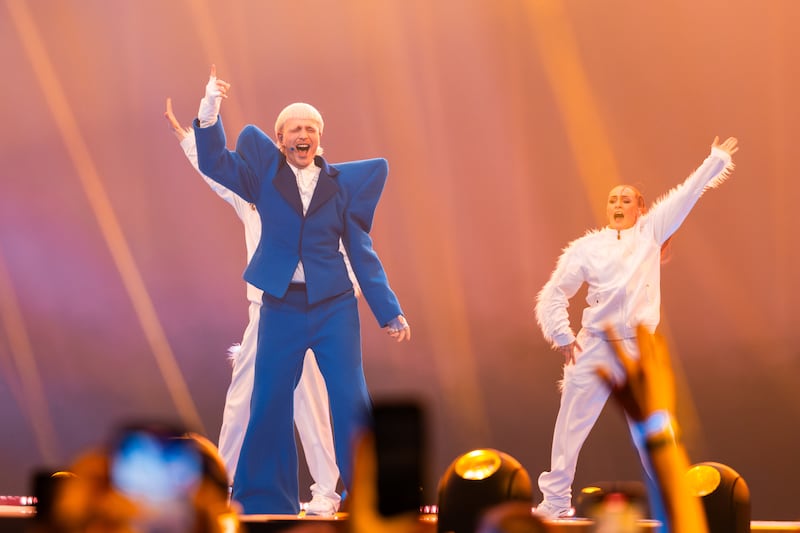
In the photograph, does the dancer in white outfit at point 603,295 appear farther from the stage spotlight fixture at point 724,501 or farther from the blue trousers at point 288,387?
the stage spotlight fixture at point 724,501

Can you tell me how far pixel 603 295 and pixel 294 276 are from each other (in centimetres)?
162

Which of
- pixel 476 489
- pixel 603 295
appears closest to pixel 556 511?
pixel 603 295

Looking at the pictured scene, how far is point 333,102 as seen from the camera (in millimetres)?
6473

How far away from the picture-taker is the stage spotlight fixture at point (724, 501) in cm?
250

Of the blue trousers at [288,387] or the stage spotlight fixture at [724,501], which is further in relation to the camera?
the blue trousers at [288,387]

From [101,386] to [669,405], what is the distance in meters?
5.92

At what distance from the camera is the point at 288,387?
406 centimetres

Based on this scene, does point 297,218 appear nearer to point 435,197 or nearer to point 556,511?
point 556,511

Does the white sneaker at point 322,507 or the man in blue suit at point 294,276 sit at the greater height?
the man in blue suit at point 294,276

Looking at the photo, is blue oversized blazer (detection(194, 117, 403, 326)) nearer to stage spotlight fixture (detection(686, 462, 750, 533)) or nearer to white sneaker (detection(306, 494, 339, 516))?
white sneaker (detection(306, 494, 339, 516))

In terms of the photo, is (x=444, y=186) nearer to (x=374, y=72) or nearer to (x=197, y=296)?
(x=374, y=72)

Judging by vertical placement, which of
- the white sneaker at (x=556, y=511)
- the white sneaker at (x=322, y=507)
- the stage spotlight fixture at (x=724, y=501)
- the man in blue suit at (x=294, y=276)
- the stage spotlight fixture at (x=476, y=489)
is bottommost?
the white sneaker at (x=556, y=511)

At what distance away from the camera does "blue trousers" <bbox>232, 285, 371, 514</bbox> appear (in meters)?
3.95

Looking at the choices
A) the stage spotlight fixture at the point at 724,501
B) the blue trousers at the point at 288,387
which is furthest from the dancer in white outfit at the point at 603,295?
the stage spotlight fixture at the point at 724,501
